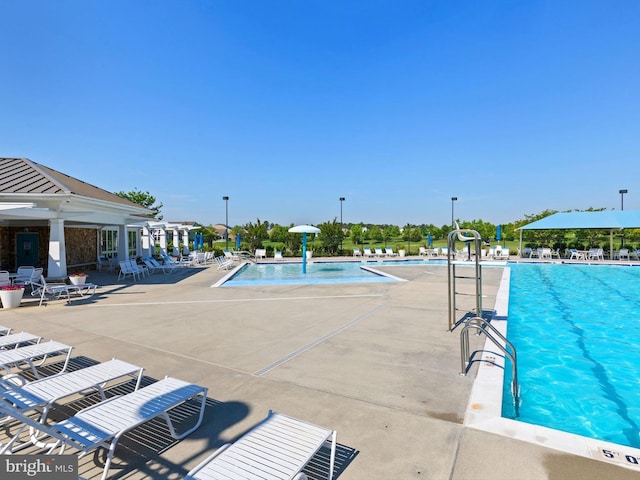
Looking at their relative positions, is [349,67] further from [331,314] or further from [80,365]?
[80,365]

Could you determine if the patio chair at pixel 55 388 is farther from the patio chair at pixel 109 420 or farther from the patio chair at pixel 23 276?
the patio chair at pixel 23 276

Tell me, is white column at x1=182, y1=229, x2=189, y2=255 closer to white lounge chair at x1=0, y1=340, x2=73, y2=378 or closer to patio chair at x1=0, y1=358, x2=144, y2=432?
white lounge chair at x1=0, y1=340, x2=73, y2=378

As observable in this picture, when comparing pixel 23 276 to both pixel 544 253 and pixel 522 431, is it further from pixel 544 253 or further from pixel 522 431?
pixel 544 253

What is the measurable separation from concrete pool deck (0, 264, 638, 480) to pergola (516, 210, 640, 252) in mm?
17969

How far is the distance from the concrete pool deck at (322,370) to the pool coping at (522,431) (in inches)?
3.9

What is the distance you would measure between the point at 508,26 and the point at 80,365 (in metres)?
17.7

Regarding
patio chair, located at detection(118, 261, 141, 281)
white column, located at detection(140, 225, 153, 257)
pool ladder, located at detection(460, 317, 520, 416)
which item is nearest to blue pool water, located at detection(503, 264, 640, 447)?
pool ladder, located at detection(460, 317, 520, 416)

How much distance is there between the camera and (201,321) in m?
7.40

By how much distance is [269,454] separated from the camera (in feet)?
7.74

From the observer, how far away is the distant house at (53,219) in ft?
37.8

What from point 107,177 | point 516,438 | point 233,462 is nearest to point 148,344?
point 233,462

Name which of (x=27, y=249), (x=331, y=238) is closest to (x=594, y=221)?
(x=331, y=238)

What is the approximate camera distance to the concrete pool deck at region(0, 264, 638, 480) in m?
2.63

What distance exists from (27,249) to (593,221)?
1315 inches
